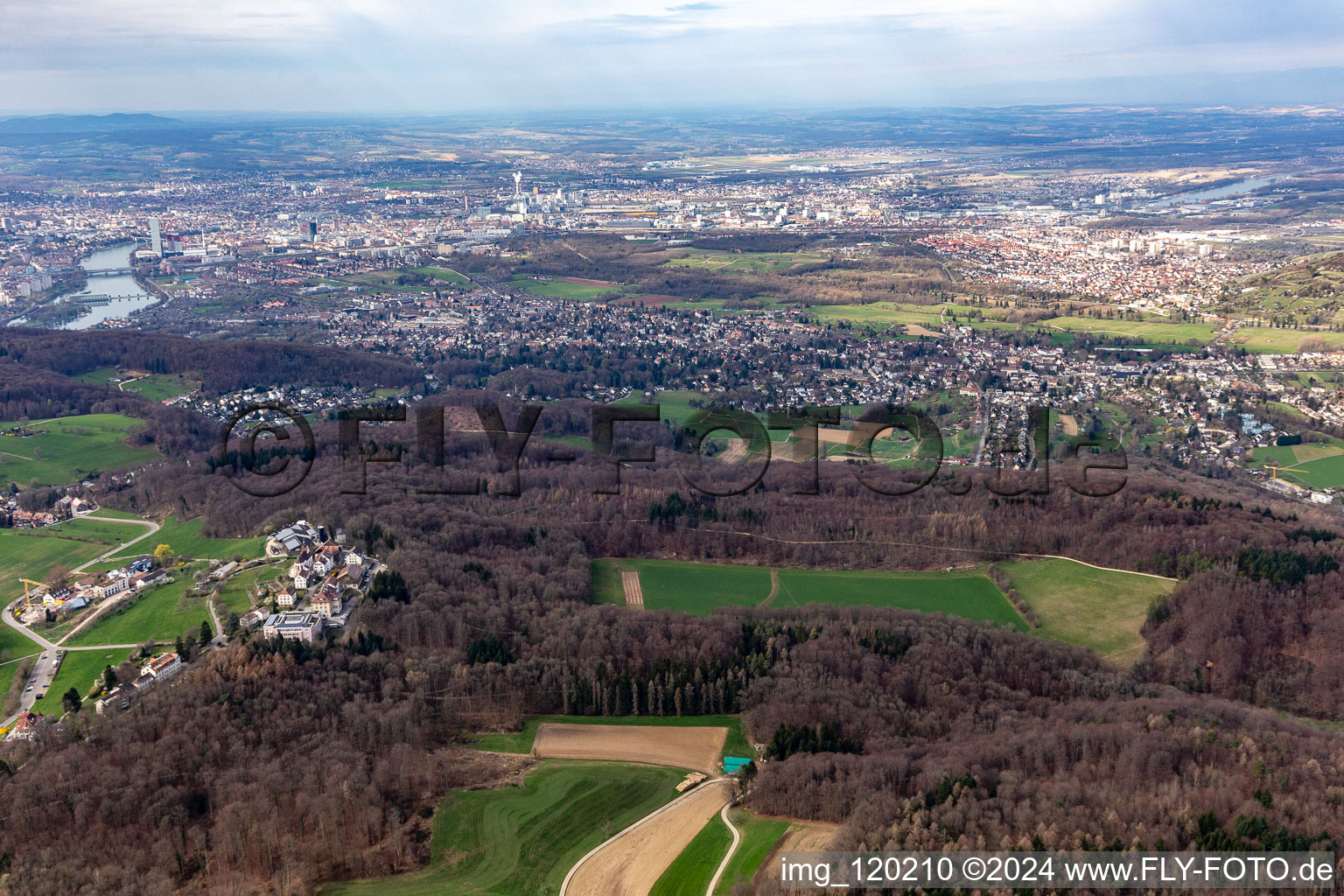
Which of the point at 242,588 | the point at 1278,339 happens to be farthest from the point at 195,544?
the point at 1278,339

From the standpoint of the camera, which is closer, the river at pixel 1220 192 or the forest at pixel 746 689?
the forest at pixel 746 689

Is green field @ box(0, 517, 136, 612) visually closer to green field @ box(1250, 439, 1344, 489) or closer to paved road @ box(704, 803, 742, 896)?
paved road @ box(704, 803, 742, 896)

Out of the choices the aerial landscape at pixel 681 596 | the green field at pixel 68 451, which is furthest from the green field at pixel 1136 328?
the green field at pixel 68 451

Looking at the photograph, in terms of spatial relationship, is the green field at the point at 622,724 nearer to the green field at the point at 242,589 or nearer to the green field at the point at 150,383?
the green field at the point at 242,589

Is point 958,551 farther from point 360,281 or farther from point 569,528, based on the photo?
point 360,281

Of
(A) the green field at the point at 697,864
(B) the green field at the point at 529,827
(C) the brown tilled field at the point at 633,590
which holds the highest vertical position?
(A) the green field at the point at 697,864

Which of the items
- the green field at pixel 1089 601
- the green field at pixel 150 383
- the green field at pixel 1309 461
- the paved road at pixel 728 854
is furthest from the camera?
the green field at pixel 150 383

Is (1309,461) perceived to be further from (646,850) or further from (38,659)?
(38,659)
